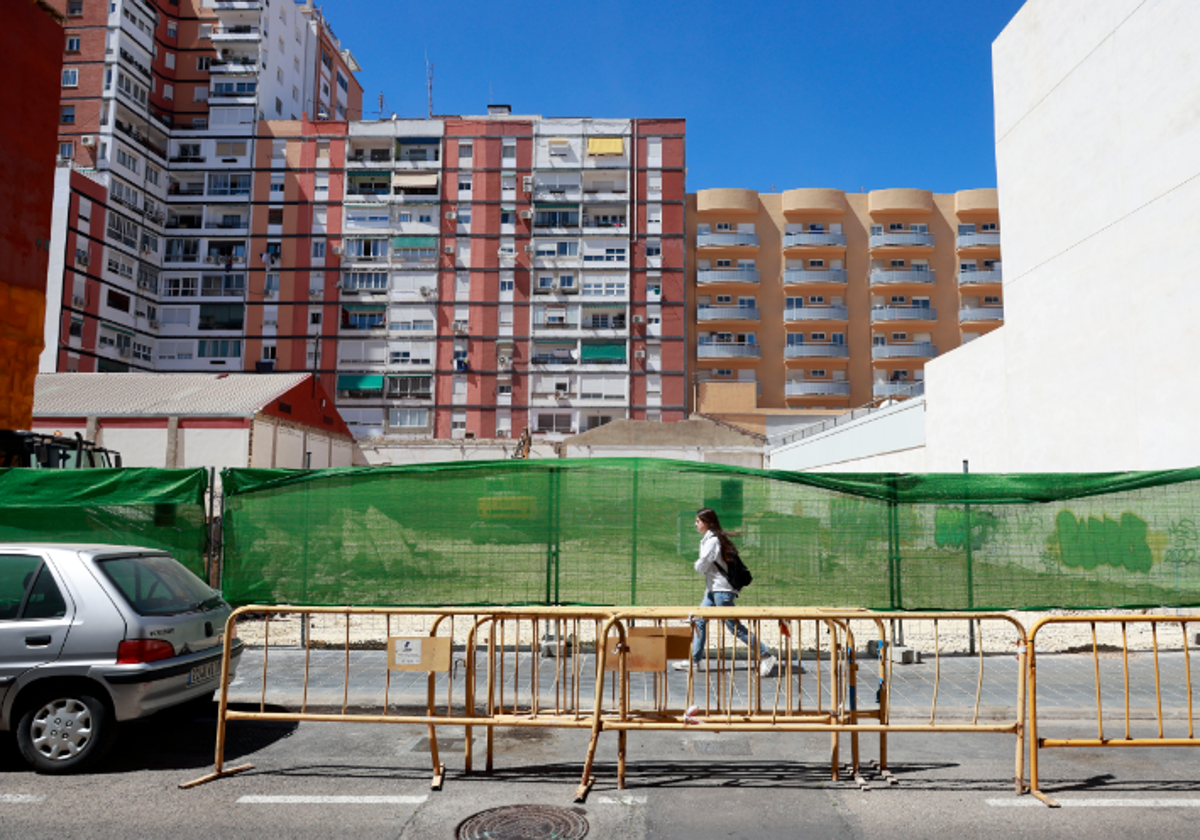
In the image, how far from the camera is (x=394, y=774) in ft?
19.5

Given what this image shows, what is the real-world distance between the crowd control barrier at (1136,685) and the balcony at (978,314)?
183 feet

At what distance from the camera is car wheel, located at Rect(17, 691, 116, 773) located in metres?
5.80

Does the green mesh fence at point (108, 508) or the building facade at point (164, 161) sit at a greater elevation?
the building facade at point (164, 161)

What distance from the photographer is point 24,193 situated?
18.5 metres

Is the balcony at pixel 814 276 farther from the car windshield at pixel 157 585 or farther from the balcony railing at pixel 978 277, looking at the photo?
the car windshield at pixel 157 585

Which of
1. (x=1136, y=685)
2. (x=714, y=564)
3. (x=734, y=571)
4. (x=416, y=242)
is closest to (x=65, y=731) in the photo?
(x=714, y=564)

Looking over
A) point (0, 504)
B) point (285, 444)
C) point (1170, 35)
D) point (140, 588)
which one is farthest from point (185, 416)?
point (1170, 35)

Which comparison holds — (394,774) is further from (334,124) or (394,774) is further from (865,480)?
(334,124)

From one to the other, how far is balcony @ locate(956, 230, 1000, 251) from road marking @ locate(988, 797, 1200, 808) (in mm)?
64447

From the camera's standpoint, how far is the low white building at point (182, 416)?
34.8m

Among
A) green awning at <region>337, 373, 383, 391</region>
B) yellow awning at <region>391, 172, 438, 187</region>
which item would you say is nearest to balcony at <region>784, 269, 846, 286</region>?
yellow awning at <region>391, 172, 438, 187</region>

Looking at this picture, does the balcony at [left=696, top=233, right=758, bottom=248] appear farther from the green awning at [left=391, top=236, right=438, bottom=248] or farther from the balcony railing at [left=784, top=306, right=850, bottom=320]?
the green awning at [left=391, top=236, right=438, bottom=248]

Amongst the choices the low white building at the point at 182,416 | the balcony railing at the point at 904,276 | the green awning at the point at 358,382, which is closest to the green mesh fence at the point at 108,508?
the low white building at the point at 182,416

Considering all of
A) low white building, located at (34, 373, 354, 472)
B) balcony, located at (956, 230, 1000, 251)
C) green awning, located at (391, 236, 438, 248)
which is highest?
balcony, located at (956, 230, 1000, 251)
